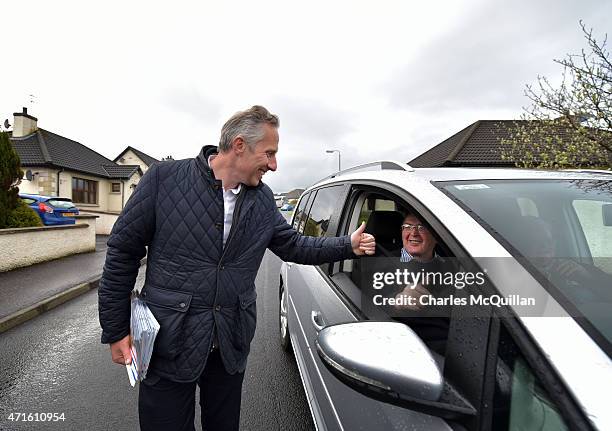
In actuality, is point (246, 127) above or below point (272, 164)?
above

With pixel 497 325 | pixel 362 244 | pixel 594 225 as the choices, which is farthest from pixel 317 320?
pixel 594 225

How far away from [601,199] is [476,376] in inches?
45.5

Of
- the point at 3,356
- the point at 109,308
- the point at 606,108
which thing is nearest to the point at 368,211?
the point at 109,308

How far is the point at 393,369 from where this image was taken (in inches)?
34.5

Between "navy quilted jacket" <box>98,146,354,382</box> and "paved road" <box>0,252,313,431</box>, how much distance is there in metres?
1.46

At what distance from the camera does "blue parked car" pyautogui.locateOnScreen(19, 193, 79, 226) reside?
12.3m

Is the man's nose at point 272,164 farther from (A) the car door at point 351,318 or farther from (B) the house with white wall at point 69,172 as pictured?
(B) the house with white wall at point 69,172

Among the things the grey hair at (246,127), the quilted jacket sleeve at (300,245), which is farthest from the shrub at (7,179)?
the grey hair at (246,127)

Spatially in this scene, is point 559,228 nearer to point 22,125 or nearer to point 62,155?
point 62,155

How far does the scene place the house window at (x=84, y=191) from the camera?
2366cm

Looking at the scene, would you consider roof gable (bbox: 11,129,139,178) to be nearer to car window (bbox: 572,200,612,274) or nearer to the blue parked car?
the blue parked car

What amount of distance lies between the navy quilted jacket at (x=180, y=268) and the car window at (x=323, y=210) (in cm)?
99

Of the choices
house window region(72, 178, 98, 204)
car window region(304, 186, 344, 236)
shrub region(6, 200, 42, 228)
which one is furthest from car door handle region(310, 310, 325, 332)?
house window region(72, 178, 98, 204)

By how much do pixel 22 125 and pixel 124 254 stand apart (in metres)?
31.1
